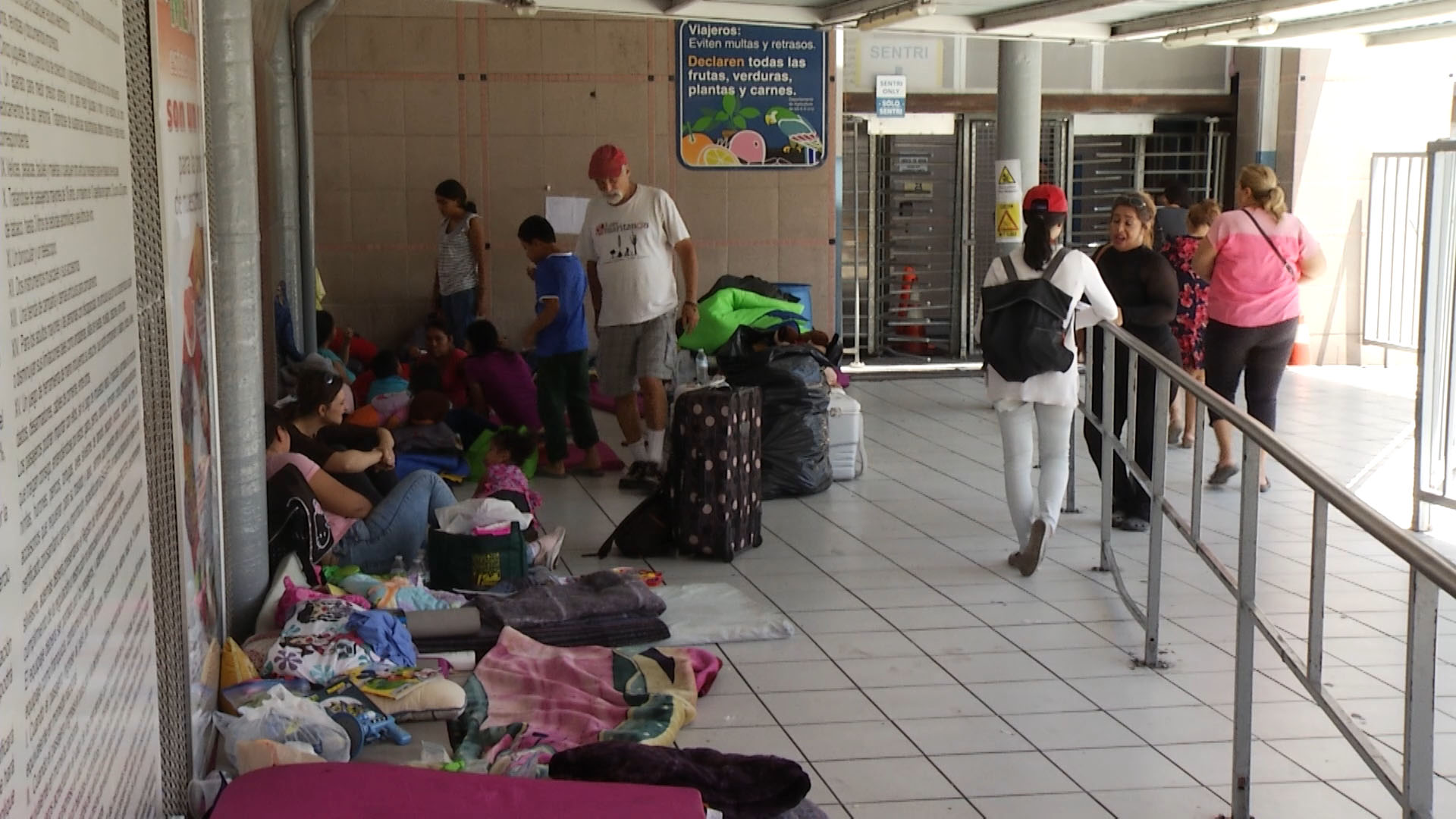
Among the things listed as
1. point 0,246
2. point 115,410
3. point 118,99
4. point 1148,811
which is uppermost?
point 118,99

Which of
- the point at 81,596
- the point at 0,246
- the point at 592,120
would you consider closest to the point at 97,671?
the point at 81,596

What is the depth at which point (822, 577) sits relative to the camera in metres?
6.64

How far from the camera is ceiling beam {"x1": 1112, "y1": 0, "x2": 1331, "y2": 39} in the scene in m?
8.13

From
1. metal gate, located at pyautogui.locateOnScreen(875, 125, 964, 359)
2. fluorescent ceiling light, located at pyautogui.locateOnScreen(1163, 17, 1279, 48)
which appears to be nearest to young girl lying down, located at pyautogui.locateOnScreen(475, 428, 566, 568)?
fluorescent ceiling light, located at pyautogui.locateOnScreen(1163, 17, 1279, 48)

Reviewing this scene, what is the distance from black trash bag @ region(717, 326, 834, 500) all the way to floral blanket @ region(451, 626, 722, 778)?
290cm

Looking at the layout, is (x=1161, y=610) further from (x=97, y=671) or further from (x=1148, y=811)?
(x=97, y=671)

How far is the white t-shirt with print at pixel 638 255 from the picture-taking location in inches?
333

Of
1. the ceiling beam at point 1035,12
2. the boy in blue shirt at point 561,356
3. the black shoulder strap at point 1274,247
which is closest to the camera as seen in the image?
the black shoulder strap at point 1274,247

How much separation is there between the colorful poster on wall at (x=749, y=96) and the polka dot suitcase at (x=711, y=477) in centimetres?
558

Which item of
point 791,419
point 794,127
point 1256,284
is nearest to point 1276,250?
point 1256,284

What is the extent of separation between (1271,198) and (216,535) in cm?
583

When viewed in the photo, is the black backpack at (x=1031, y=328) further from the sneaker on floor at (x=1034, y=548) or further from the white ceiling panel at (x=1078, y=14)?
the white ceiling panel at (x=1078, y=14)

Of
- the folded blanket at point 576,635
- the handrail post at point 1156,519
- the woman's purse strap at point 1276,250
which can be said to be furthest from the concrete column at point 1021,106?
the folded blanket at point 576,635

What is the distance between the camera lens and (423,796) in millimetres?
3529
